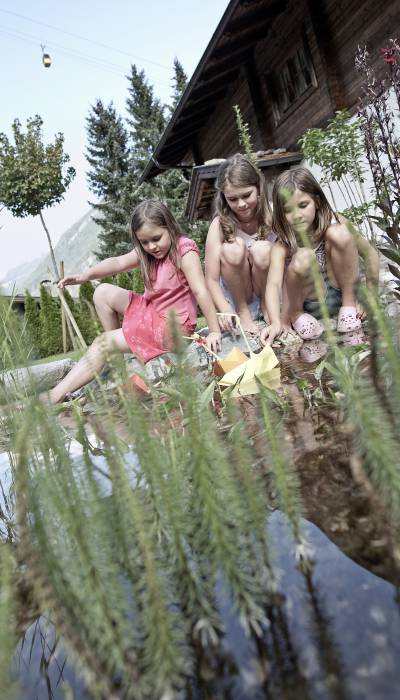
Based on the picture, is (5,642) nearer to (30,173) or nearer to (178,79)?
(30,173)

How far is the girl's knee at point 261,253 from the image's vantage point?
11.0 feet

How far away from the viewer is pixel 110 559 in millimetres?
580

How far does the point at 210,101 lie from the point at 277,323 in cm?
1125

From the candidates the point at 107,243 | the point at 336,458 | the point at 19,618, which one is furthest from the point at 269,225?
the point at 107,243

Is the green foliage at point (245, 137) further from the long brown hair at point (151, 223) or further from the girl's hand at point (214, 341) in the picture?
the girl's hand at point (214, 341)

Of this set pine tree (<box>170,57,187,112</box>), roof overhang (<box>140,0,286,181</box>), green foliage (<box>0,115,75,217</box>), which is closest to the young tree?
green foliage (<box>0,115,75,217</box>)

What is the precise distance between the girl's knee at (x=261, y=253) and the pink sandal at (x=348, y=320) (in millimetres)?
606

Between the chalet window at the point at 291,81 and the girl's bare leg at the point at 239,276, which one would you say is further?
the chalet window at the point at 291,81

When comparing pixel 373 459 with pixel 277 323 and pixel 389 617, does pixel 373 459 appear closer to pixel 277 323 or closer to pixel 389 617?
pixel 389 617

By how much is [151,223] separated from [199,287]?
0.51 m

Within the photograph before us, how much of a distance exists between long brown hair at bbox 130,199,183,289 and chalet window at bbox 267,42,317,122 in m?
6.75

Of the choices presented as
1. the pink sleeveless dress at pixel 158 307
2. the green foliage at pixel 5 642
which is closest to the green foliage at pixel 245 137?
the pink sleeveless dress at pixel 158 307

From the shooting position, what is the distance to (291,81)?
10141 mm

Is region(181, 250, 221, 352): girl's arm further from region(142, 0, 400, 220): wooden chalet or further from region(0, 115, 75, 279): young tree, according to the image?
region(0, 115, 75, 279): young tree
